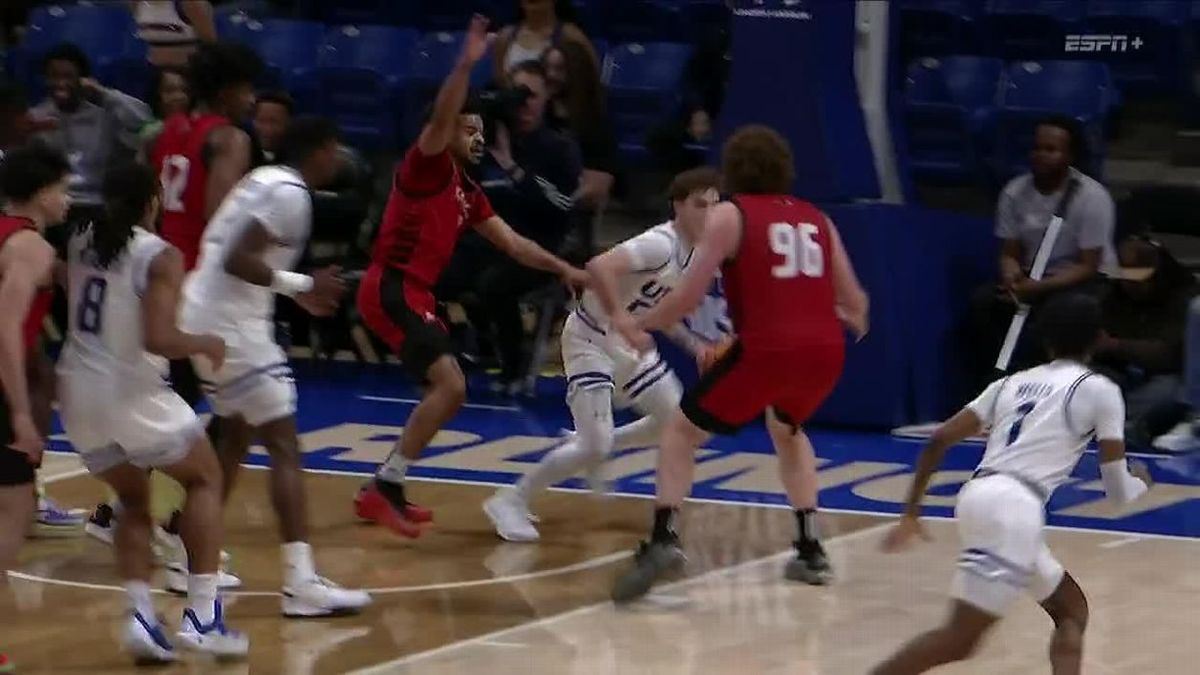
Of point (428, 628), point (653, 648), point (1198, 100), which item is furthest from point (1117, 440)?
point (1198, 100)

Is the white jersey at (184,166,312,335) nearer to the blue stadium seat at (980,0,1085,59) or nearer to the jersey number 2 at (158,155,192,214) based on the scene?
the jersey number 2 at (158,155,192,214)

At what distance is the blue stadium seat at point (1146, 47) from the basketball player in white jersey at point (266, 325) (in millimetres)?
7307

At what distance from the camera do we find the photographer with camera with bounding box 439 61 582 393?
11641mm

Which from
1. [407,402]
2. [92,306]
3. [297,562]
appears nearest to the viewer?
[92,306]

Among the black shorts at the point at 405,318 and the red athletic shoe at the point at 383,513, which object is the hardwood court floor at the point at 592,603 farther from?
the black shorts at the point at 405,318

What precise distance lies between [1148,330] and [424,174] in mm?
4235

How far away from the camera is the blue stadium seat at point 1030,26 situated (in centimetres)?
1392

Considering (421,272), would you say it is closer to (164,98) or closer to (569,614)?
(569,614)

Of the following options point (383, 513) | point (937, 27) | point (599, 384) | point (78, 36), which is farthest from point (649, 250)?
point (78, 36)

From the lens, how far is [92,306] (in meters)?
6.79

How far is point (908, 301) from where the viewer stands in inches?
445

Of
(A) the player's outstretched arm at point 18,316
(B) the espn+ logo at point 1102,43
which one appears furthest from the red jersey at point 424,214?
(B) the espn+ logo at point 1102,43

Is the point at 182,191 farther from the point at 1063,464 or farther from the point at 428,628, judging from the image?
the point at 1063,464

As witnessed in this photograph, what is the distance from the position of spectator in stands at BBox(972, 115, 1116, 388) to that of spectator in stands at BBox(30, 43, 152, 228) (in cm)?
482
